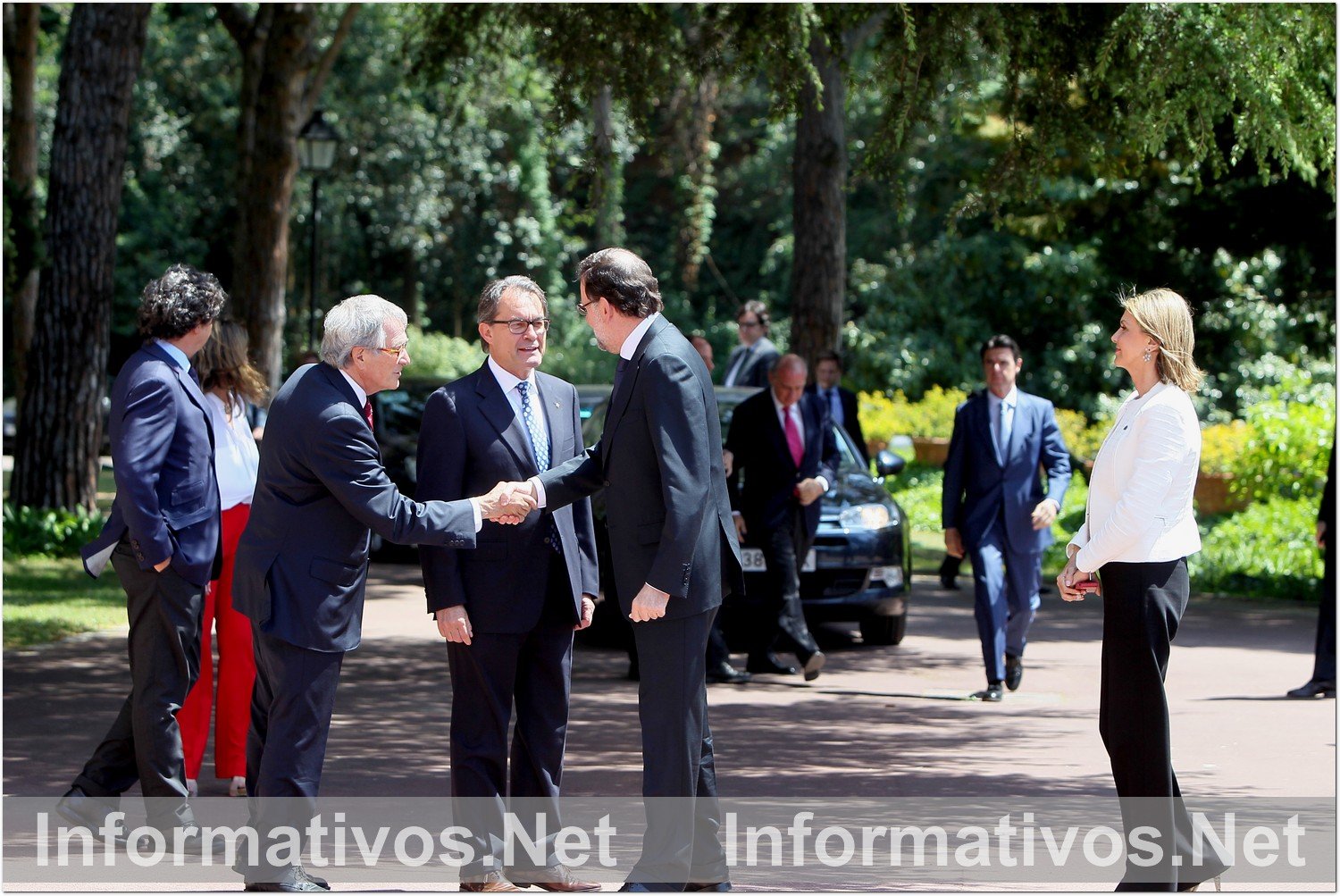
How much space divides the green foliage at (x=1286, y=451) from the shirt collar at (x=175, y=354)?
11.9 meters

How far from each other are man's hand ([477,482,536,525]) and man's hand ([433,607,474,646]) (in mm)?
337

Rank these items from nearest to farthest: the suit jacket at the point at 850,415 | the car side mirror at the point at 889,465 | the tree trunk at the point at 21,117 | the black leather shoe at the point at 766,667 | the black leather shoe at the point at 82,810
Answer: the black leather shoe at the point at 82,810 < the black leather shoe at the point at 766,667 < the car side mirror at the point at 889,465 < the suit jacket at the point at 850,415 < the tree trunk at the point at 21,117

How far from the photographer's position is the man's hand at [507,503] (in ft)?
18.3

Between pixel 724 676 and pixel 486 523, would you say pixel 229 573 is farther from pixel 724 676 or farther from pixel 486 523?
pixel 724 676

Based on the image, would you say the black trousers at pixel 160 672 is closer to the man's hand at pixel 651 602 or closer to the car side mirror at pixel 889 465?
the man's hand at pixel 651 602

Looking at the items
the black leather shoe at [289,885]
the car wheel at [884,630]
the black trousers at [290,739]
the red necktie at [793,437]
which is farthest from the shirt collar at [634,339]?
the car wheel at [884,630]

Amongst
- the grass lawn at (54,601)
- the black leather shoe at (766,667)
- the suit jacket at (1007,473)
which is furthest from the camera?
the grass lawn at (54,601)

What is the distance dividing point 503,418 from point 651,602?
0.95m

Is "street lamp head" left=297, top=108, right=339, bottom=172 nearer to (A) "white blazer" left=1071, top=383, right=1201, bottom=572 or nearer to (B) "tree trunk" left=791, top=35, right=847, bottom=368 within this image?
(B) "tree trunk" left=791, top=35, right=847, bottom=368

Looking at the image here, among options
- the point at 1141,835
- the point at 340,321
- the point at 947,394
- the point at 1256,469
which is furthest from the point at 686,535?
the point at 947,394

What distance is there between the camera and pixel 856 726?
28.7 ft

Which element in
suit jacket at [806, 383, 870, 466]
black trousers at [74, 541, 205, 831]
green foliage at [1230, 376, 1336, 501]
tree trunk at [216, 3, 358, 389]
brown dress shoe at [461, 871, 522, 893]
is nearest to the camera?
brown dress shoe at [461, 871, 522, 893]

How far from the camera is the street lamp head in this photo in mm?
22156

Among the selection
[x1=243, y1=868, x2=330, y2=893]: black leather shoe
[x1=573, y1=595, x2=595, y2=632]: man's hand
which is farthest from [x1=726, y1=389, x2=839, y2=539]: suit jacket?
[x1=243, y1=868, x2=330, y2=893]: black leather shoe
